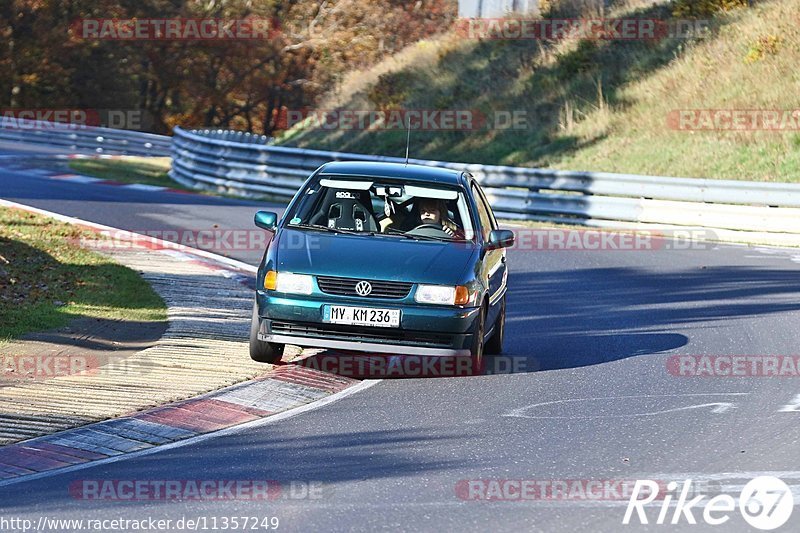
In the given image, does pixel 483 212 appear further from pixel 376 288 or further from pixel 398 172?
pixel 376 288

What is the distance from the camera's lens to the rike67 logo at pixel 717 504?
659 cm

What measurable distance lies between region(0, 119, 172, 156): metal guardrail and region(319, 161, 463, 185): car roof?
1180 inches

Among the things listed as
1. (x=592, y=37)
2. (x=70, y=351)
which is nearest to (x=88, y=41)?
(x=592, y=37)

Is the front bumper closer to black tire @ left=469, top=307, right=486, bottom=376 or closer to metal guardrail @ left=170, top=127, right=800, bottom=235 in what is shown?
black tire @ left=469, top=307, right=486, bottom=376

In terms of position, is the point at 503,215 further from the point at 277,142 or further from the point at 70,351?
the point at 277,142

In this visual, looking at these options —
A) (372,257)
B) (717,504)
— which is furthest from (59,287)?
(717,504)

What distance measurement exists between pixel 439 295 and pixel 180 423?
2523 millimetres

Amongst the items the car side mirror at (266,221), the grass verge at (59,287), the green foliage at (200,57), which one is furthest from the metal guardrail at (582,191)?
the green foliage at (200,57)

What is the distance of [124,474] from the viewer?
739cm

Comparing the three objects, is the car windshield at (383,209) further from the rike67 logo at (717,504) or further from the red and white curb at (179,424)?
the rike67 logo at (717,504)

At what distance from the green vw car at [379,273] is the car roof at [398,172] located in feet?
0.09

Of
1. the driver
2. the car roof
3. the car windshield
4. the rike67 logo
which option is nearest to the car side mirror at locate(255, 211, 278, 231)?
the car windshield

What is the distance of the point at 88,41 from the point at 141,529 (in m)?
50.7

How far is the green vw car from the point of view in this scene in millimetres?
10336
